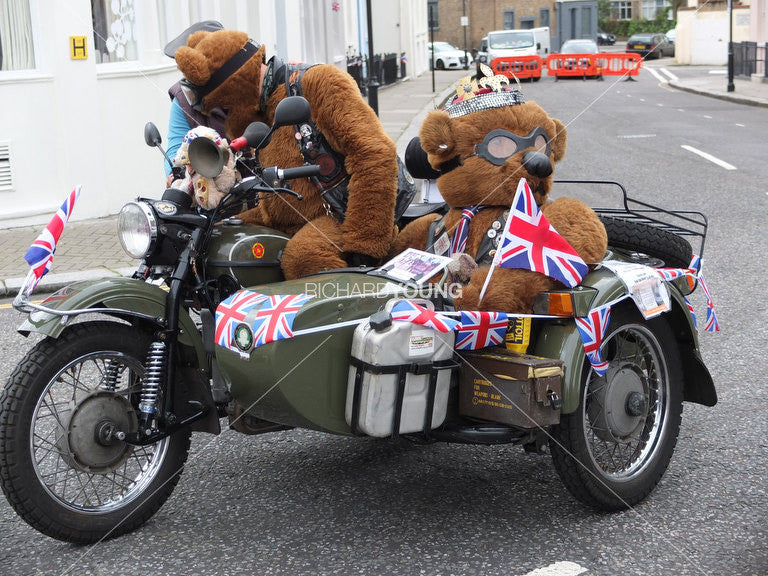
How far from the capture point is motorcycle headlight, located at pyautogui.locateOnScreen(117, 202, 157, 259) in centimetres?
325

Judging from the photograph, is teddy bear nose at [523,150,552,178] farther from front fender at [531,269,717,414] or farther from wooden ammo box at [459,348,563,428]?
wooden ammo box at [459,348,563,428]

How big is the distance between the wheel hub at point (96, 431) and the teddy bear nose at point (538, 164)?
164 cm

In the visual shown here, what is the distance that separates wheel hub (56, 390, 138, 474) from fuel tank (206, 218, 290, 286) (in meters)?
0.57

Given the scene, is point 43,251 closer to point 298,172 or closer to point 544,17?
point 298,172

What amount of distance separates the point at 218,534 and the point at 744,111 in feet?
76.6

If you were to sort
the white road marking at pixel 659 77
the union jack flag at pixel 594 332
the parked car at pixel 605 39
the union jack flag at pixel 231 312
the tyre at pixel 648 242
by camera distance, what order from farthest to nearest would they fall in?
the parked car at pixel 605 39 → the white road marking at pixel 659 77 → the tyre at pixel 648 242 → the union jack flag at pixel 594 332 → the union jack flag at pixel 231 312

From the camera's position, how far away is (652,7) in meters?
85.3

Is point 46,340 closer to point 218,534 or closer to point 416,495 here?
point 218,534

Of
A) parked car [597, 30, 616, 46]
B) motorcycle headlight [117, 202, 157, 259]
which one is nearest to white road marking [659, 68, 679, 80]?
parked car [597, 30, 616, 46]

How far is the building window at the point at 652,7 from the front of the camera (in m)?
84.6

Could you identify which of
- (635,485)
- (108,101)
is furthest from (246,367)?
(108,101)

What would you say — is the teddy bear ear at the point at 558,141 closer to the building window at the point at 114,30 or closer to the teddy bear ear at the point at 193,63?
the teddy bear ear at the point at 193,63

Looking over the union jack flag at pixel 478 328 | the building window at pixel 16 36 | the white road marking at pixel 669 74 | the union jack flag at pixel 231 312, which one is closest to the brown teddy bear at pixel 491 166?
the union jack flag at pixel 478 328

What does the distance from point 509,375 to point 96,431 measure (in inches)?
54.1
